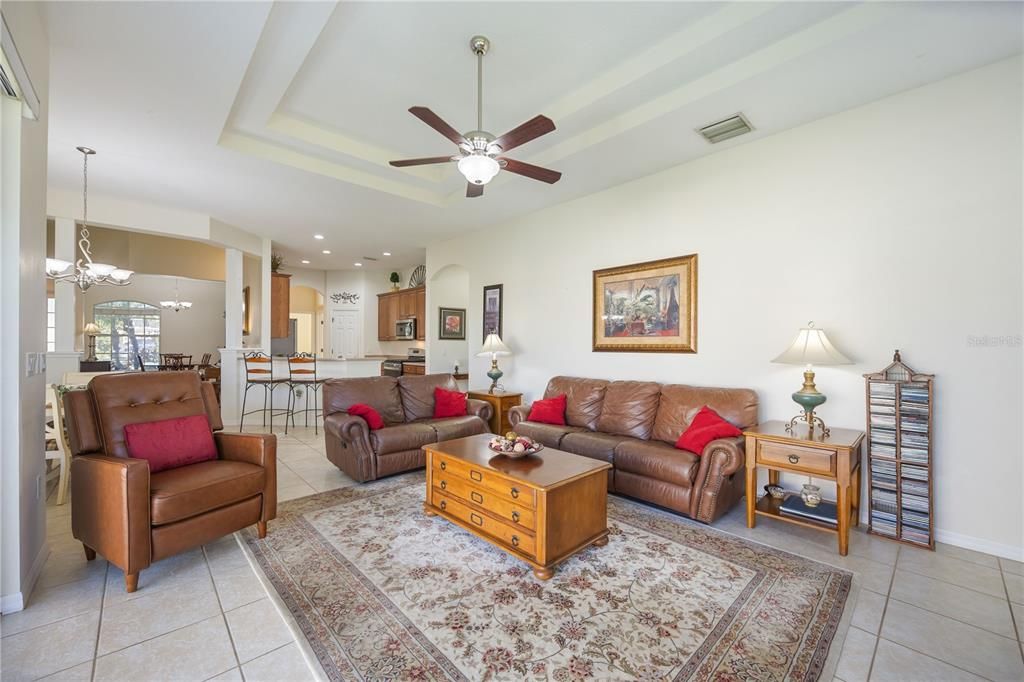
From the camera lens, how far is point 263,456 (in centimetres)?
270

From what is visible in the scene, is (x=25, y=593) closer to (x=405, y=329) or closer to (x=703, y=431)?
(x=703, y=431)

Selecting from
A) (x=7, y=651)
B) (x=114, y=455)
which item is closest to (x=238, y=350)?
(x=114, y=455)

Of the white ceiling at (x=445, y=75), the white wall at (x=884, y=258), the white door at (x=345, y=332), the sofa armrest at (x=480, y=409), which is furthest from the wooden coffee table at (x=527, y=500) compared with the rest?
the white door at (x=345, y=332)

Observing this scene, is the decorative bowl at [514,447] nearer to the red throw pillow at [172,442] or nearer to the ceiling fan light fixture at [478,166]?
the ceiling fan light fixture at [478,166]

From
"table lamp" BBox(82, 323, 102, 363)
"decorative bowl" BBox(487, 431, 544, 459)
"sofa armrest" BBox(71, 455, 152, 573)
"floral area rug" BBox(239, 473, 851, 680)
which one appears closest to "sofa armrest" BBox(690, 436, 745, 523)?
"floral area rug" BBox(239, 473, 851, 680)

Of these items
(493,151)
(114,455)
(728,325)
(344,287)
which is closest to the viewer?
(114,455)

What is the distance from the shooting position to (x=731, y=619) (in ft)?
6.47

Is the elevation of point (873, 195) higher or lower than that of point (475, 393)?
higher

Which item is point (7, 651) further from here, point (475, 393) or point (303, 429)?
point (303, 429)

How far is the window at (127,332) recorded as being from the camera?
10.1 m

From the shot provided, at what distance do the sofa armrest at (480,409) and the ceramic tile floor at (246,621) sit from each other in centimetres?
248

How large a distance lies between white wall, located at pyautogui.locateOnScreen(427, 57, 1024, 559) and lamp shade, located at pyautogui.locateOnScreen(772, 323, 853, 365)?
0.27 meters

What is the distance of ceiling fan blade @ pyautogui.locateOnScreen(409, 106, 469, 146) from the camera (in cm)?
225

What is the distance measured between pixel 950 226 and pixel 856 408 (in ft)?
4.18
